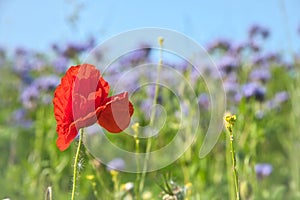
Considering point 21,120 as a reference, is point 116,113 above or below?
below

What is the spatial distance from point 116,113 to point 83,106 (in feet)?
0.13

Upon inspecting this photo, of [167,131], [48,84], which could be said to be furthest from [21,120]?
[167,131]

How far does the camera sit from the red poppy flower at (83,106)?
60 centimetres

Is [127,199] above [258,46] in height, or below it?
below

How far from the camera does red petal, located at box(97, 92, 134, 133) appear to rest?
0.61m

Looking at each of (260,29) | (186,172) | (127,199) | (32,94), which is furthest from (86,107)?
(260,29)

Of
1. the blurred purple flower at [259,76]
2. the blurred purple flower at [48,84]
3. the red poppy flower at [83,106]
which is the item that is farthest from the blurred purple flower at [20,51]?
the red poppy flower at [83,106]

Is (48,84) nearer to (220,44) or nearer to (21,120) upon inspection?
(21,120)

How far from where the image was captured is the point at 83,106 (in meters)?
0.61

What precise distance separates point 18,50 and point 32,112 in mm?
1142

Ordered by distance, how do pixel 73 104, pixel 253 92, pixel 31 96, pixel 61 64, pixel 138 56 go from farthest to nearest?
pixel 138 56
pixel 61 64
pixel 31 96
pixel 253 92
pixel 73 104

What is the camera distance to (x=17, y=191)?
1.60 metres

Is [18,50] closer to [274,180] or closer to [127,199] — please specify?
[274,180]

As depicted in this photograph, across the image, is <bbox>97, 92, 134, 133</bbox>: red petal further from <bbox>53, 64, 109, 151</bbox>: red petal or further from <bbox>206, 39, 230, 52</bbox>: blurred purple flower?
<bbox>206, 39, 230, 52</bbox>: blurred purple flower
